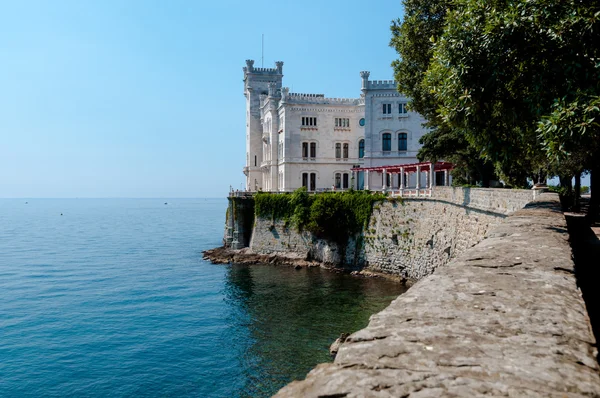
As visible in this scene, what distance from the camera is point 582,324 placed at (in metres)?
3.89

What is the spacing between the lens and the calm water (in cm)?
2059

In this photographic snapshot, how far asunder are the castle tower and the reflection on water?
24.9 meters

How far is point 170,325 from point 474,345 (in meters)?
26.6

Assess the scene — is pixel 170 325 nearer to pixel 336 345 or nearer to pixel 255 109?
pixel 336 345

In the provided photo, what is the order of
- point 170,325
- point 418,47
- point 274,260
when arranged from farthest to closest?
point 274,260 < point 170,325 < point 418,47

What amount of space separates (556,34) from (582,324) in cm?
1149

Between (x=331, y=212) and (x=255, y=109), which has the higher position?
(x=255, y=109)

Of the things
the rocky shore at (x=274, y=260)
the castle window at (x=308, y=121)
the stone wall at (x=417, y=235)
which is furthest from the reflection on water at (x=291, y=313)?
the castle window at (x=308, y=121)

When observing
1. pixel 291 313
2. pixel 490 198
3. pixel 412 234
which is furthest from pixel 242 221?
pixel 490 198

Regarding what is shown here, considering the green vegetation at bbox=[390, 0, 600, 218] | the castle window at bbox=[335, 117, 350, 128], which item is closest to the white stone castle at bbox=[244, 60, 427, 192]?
the castle window at bbox=[335, 117, 350, 128]

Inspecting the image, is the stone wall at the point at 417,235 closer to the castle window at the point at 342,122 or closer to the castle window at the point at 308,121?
the castle window at the point at 342,122

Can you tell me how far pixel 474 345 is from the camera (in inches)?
140

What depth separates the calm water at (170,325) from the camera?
67.6 ft

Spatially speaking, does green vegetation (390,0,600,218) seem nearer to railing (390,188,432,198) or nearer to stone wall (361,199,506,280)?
stone wall (361,199,506,280)
